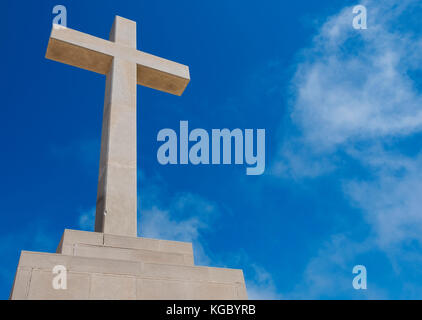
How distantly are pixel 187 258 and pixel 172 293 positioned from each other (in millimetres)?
1046

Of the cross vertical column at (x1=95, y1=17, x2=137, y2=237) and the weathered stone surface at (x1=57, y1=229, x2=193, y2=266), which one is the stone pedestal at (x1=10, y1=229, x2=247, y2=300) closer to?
the weathered stone surface at (x1=57, y1=229, x2=193, y2=266)

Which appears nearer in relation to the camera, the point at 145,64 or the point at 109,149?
the point at 109,149

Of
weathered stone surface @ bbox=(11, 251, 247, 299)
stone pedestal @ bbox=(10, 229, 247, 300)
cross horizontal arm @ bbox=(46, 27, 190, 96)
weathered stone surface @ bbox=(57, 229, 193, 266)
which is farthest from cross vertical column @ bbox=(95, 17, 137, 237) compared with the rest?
weathered stone surface @ bbox=(11, 251, 247, 299)

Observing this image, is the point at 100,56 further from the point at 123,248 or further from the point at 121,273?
the point at 121,273

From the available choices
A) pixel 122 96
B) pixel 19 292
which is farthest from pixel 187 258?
pixel 122 96

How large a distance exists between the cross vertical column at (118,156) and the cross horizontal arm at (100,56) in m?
0.26

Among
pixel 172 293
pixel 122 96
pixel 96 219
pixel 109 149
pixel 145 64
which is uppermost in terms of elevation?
pixel 145 64

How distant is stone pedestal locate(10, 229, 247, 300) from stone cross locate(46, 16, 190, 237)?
83 cm

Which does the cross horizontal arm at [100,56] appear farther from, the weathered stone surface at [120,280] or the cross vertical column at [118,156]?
the weathered stone surface at [120,280]

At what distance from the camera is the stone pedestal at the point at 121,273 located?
5059 mm

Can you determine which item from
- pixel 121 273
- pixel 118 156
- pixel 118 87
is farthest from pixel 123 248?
pixel 118 87

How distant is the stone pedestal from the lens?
5.06m
